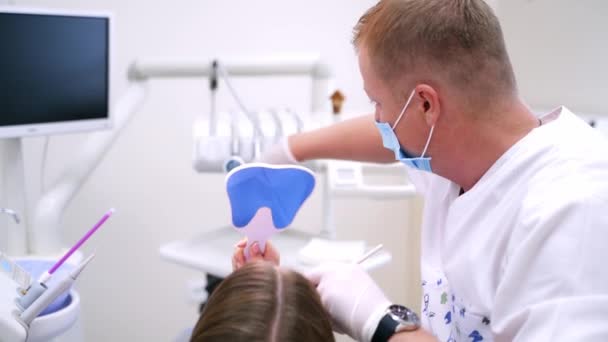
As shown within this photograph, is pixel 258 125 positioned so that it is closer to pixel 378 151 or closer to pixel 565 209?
pixel 378 151

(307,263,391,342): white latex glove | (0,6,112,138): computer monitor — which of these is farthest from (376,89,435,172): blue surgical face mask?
(0,6,112,138): computer monitor

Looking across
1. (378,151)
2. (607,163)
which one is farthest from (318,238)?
(607,163)

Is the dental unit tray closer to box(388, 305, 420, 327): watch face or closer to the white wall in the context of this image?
box(388, 305, 420, 327): watch face

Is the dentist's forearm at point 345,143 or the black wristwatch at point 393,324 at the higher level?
the dentist's forearm at point 345,143

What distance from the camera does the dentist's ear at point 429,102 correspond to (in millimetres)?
895

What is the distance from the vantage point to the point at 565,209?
2.54 ft

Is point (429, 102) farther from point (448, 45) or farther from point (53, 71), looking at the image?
point (53, 71)

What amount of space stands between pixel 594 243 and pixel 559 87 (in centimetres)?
148

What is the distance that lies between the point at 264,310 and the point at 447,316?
1.46 feet

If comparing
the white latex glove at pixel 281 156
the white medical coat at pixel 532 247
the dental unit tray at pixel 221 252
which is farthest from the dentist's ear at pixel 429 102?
the dental unit tray at pixel 221 252

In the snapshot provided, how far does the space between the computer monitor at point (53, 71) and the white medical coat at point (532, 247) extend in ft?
3.53

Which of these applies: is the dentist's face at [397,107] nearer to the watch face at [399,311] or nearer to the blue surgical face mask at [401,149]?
the blue surgical face mask at [401,149]

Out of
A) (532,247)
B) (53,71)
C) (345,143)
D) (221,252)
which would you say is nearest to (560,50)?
(345,143)

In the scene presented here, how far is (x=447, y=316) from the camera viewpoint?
1.04m
